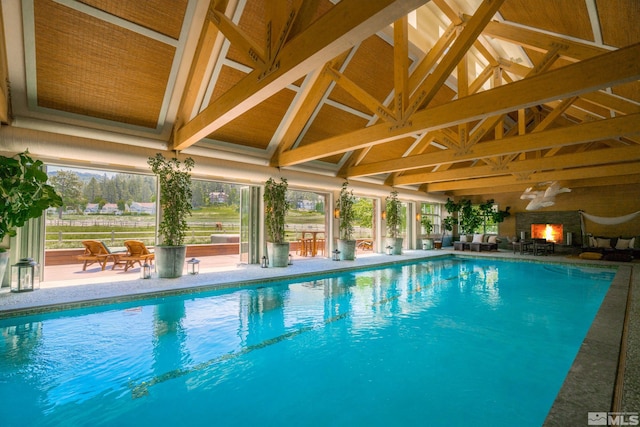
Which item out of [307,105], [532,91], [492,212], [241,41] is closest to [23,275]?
[241,41]

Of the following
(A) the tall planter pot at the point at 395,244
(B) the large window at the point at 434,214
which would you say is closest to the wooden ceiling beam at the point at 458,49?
(A) the tall planter pot at the point at 395,244

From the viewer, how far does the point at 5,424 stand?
7.48 ft

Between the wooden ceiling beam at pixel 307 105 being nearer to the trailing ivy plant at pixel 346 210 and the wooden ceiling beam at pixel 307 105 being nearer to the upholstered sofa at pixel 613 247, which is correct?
the trailing ivy plant at pixel 346 210

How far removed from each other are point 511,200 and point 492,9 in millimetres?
13661

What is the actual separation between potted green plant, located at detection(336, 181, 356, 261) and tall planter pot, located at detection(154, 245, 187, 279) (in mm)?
5425

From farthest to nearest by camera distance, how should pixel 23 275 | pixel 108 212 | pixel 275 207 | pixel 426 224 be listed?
pixel 426 224
pixel 108 212
pixel 275 207
pixel 23 275

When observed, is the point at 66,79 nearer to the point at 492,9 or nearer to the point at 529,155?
the point at 492,9

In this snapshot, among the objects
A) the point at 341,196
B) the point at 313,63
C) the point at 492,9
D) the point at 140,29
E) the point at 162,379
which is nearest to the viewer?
the point at 162,379

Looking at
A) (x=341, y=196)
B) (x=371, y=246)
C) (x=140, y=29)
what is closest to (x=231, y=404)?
(x=140, y=29)

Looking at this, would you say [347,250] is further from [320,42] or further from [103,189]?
[103,189]

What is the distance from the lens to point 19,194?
4.79m

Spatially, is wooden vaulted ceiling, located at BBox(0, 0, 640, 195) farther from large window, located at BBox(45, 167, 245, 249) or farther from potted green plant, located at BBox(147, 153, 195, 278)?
large window, located at BBox(45, 167, 245, 249)

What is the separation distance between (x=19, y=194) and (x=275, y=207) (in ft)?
17.7

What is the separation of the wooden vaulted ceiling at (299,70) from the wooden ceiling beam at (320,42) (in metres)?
0.02
